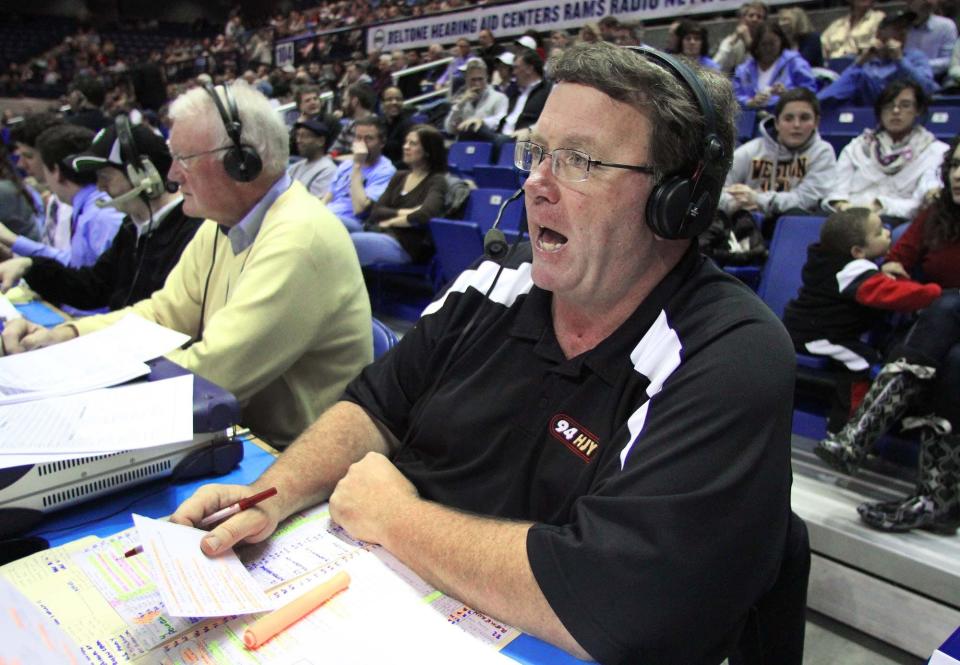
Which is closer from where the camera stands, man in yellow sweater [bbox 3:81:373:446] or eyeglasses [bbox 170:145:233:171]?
man in yellow sweater [bbox 3:81:373:446]

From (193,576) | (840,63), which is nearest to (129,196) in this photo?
(193,576)

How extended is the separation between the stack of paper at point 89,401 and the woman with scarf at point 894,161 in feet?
10.4

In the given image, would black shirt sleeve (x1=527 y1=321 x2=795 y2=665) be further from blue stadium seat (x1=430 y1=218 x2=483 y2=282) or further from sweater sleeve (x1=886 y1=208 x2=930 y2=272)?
blue stadium seat (x1=430 y1=218 x2=483 y2=282)

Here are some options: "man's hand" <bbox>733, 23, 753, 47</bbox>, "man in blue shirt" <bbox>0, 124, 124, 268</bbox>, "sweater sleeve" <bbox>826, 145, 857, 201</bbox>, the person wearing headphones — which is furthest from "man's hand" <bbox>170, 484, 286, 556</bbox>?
"man's hand" <bbox>733, 23, 753, 47</bbox>

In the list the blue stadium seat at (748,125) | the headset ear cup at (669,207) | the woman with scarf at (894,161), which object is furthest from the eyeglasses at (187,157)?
the blue stadium seat at (748,125)

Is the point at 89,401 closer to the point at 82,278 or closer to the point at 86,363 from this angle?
the point at 86,363

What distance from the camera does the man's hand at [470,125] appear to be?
6.50 metres

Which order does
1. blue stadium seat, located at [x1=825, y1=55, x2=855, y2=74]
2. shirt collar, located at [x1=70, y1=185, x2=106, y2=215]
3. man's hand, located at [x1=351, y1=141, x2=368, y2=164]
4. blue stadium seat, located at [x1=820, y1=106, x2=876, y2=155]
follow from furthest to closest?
blue stadium seat, located at [x1=825, y1=55, x2=855, y2=74] < man's hand, located at [x1=351, y1=141, x2=368, y2=164] < blue stadium seat, located at [x1=820, y1=106, x2=876, y2=155] < shirt collar, located at [x1=70, y1=185, x2=106, y2=215]

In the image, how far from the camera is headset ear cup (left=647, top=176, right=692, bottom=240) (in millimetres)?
942

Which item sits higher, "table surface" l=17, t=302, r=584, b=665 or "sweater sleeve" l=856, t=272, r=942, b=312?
"table surface" l=17, t=302, r=584, b=665

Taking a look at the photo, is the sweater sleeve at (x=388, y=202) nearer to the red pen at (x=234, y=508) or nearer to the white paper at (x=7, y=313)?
the white paper at (x=7, y=313)

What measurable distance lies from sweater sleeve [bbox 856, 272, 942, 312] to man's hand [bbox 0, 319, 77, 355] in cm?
246

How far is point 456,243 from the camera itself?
356 centimetres

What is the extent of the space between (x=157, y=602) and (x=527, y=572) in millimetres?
421
